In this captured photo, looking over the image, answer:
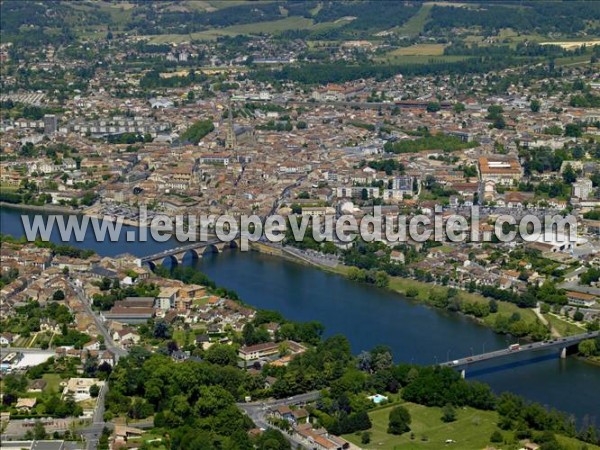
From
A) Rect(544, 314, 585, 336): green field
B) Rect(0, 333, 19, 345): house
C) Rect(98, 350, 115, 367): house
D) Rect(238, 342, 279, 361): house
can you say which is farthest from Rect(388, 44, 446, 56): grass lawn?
Rect(98, 350, 115, 367): house

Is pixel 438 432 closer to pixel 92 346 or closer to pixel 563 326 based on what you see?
pixel 563 326

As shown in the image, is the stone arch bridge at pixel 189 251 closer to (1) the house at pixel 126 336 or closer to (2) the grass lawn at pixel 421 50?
(1) the house at pixel 126 336

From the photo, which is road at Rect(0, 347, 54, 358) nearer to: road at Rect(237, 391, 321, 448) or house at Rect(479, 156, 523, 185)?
road at Rect(237, 391, 321, 448)

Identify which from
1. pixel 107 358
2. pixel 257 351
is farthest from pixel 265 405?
pixel 107 358

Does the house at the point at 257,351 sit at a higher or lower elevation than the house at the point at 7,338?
lower

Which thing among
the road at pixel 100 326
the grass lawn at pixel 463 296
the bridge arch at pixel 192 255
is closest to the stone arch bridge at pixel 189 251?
the bridge arch at pixel 192 255
